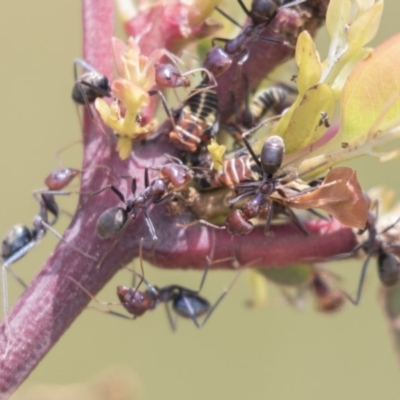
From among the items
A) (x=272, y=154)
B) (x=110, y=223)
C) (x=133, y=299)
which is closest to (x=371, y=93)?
(x=272, y=154)

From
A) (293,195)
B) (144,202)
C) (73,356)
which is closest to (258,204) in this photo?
(293,195)

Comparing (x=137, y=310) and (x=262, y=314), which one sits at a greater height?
(x=137, y=310)

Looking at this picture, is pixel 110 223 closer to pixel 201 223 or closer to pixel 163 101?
pixel 201 223

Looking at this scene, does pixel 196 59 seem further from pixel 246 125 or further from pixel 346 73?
pixel 346 73

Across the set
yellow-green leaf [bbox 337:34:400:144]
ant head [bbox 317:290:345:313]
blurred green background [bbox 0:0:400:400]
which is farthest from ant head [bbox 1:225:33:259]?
blurred green background [bbox 0:0:400:400]

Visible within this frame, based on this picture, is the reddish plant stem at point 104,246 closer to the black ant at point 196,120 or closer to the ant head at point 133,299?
the black ant at point 196,120
